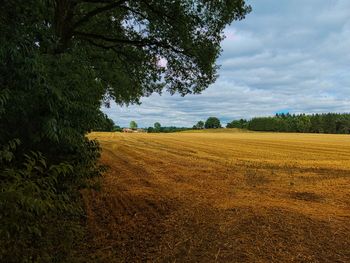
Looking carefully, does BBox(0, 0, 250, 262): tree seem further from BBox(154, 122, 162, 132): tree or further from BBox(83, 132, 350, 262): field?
BBox(154, 122, 162, 132): tree

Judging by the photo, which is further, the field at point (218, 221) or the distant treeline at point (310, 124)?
the distant treeline at point (310, 124)

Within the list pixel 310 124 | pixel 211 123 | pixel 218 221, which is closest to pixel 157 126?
pixel 211 123

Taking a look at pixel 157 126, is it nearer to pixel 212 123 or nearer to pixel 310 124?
pixel 212 123

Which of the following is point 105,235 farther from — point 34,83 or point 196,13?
point 196,13

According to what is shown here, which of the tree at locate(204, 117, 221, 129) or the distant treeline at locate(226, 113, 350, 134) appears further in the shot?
the tree at locate(204, 117, 221, 129)

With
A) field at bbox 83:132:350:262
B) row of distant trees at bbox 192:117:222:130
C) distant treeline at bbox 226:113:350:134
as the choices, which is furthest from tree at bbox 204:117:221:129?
field at bbox 83:132:350:262

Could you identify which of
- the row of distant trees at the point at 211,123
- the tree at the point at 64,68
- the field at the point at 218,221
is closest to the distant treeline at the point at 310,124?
the row of distant trees at the point at 211,123

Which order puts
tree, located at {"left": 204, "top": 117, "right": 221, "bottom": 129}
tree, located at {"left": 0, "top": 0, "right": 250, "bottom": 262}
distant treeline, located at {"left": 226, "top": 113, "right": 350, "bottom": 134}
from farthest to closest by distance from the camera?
1. tree, located at {"left": 204, "top": 117, "right": 221, "bottom": 129}
2. distant treeline, located at {"left": 226, "top": 113, "right": 350, "bottom": 134}
3. tree, located at {"left": 0, "top": 0, "right": 250, "bottom": 262}

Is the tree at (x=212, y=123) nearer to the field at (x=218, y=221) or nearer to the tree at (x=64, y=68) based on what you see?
the tree at (x=64, y=68)

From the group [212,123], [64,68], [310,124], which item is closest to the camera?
[64,68]

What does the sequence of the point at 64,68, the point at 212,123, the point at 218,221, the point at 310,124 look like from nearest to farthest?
the point at 64,68 < the point at 218,221 < the point at 310,124 < the point at 212,123

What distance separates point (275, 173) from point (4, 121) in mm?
11630

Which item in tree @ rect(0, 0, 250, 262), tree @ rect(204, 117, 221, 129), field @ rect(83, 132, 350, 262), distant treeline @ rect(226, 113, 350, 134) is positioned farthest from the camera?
tree @ rect(204, 117, 221, 129)

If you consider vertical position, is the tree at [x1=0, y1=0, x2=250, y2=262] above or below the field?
above
